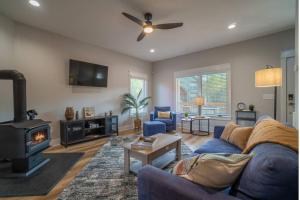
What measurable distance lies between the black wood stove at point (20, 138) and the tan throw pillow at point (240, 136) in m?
3.02

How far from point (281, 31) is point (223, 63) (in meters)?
1.48

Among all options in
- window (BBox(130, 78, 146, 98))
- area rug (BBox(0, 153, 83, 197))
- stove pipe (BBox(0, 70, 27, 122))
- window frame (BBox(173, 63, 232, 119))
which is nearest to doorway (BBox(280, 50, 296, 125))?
window frame (BBox(173, 63, 232, 119))

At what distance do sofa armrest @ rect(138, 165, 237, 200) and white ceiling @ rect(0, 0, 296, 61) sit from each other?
8.60ft

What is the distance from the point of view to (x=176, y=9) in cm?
276

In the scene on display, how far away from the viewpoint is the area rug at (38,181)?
1.89 metres

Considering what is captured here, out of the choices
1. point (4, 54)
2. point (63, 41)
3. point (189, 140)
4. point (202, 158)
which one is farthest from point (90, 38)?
point (202, 158)

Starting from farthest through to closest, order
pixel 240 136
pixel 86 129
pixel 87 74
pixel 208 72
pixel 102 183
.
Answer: pixel 208 72
pixel 87 74
pixel 86 129
pixel 240 136
pixel 102 183

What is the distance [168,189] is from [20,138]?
2.33m

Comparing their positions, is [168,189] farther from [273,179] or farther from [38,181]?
[38,181]

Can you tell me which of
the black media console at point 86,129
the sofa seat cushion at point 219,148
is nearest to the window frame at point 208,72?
the black media console at point 86,129

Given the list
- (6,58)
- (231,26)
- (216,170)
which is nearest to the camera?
(216,170)

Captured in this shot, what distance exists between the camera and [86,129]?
4.00 meters

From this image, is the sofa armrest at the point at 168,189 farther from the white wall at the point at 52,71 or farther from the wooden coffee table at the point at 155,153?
the white wall at the point at 52,71

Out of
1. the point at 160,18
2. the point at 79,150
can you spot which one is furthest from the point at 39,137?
the point at 160,18
